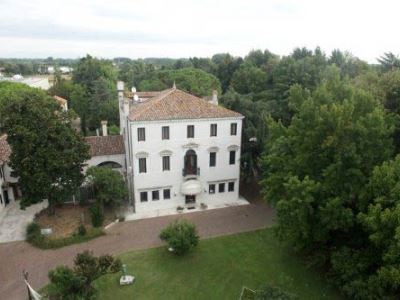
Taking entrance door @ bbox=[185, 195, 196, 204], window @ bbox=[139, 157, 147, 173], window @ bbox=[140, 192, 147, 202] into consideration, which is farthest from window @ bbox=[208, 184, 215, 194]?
window @ bbox=[139, 157, 147, 173]

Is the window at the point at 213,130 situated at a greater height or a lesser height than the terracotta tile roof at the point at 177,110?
lesser

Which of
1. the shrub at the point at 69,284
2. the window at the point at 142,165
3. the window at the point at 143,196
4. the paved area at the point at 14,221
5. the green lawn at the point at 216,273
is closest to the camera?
the shrub at the point at 69,284

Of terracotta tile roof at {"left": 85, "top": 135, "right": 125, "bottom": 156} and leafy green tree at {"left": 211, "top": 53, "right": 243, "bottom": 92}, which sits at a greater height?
leafy green tree at {"left": 211, "top": 53, "right": 243, "bottom": 92}

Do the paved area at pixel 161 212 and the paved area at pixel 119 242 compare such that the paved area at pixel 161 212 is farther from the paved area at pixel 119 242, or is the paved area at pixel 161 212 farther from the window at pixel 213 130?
the window at pixel 213 130

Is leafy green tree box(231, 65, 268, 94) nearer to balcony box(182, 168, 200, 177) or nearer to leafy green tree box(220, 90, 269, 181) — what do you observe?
leafy green tree box(220, 90, 269, 181)

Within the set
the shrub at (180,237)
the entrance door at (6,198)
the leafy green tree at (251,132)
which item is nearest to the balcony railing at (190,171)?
the leafy green tree at (251,132)

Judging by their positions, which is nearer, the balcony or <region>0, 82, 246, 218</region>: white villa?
<region>0, 82, 246, 218</region>: white villa

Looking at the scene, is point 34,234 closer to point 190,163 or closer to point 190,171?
point 190,171

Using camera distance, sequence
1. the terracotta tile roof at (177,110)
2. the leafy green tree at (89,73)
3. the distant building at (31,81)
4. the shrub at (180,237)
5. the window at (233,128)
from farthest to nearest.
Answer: the distant building at (31,81) → the leafy green tree at (89,73) → the window at (233,128) → the terracotta tile roof at (177,110) → the shrub at (180,237)
